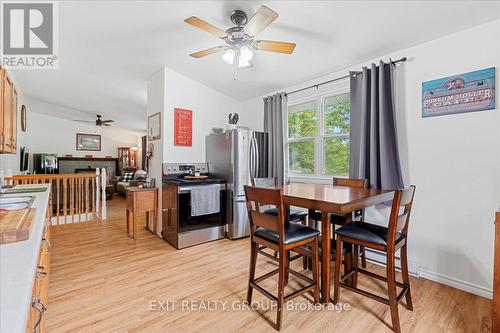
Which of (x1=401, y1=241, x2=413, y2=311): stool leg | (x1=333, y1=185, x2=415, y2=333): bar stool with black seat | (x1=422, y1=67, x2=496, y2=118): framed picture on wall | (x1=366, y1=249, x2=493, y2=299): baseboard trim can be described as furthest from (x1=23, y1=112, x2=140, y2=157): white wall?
(x1=422, y1=67, x2=496, y2=118): framed picture on wall

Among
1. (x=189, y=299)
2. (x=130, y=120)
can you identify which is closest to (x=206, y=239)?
(x=189, y=299)

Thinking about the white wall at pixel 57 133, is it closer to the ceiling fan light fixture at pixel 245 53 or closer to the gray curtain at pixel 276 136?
the gray curtain at pixel 276 136

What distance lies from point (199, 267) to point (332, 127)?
2.46 m

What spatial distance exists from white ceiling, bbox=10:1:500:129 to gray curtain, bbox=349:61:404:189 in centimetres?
30

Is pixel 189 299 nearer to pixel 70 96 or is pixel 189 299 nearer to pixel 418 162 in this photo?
pixel 418 162

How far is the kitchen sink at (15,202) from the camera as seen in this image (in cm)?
176

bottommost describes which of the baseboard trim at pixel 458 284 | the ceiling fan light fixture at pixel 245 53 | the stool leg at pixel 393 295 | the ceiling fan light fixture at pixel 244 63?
the baseboard trim at pixel 458 284

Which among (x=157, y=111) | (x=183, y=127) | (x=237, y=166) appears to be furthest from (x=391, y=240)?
(x=157, y=111)

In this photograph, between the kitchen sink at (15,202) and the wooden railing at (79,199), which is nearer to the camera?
the kitchen sink at (15,202)

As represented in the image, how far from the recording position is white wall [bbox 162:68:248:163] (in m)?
3.56

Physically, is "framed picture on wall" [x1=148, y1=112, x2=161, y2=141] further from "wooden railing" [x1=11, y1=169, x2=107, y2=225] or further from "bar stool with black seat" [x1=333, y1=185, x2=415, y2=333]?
"bar stool with black seat" [x1=333, y1=185, x2=415, y2=333]

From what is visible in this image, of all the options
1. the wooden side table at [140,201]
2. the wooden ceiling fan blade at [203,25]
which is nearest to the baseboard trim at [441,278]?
the wooden ceiling fan blade at [203,25]

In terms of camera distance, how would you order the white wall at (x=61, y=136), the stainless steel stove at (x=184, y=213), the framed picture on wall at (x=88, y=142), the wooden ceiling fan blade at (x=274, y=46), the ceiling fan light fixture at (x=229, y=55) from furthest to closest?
the framed picture on wall at (x=88, y=142), the white wall at (x=61, y=136), the stainless steel stove at (x=184, y=213), the ceiling fan light fixture at (x=229, y=55), the wooden ceiling fan blade at (x=274, y=46)

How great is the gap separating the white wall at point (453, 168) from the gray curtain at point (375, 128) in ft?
0.48
